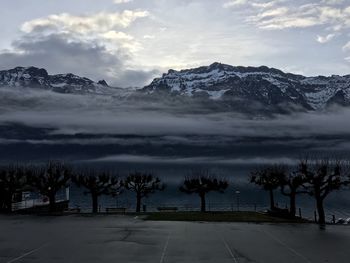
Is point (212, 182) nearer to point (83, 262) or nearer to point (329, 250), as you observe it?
point (329, 250)

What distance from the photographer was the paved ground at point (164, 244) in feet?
85.8

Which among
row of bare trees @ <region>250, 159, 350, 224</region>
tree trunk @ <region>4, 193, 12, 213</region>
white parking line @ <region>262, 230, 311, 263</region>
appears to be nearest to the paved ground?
white parking line @ <region>262, 230, 311, 263</region>

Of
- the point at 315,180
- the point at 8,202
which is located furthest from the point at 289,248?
the point at 8,202

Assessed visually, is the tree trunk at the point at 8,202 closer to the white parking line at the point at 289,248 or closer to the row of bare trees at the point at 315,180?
the row of bare trees at the point at 315,180

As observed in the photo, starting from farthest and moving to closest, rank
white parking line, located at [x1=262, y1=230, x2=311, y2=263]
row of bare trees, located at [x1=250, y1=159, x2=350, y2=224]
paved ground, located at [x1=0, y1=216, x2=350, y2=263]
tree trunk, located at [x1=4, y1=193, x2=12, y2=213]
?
tree trunk, located at [x1=4, y1=193, x2=12, y2=213], row of bare trees, located at [x1=250, y1=159, x2=350, y2=224], white parking line, located at [x1=262, y1=230, x2=311, y2=263], paved ground, located at [x1=0, y1=216, x2=350, y2=263]

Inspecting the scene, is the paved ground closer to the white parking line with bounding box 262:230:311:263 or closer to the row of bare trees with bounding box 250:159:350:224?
the white parking line with bounding box 262:230:311:263

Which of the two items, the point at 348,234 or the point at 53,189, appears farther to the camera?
the point at 53,189

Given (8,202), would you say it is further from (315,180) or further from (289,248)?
(289,248)

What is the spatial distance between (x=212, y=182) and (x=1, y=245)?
6474 cm

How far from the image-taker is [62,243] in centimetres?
3138

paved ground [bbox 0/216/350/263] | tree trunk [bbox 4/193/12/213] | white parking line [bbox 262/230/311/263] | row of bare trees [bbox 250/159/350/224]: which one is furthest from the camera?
tree trunk [bbox 4/193/12/213]

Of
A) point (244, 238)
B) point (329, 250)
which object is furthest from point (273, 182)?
point (329, 250)

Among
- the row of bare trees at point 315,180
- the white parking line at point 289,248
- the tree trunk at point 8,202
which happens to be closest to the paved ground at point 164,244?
the white parking line at point 289,248

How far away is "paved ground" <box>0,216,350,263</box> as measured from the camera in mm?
26152
